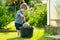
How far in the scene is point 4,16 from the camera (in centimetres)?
341

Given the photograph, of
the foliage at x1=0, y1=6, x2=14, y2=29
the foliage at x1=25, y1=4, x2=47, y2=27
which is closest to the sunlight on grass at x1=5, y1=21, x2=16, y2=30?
the foliage at x1=0, y1=6, x2=14, y2=29

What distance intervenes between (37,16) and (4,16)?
0.66 meters

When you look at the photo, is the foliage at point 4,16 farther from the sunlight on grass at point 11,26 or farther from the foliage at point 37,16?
the foliage at point 37,16

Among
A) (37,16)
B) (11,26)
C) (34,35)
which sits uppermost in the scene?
(37,16)

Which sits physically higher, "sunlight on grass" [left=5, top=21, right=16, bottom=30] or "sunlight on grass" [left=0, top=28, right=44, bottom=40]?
"sunlight on grass" [left=5, top=21, right=16, bottom=30]

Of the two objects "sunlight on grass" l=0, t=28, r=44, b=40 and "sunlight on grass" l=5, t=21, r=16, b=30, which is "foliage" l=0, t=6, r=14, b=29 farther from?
"sunlight on grass" l=0, t=28, r=44, b=40

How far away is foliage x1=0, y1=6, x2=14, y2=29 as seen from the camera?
336cm

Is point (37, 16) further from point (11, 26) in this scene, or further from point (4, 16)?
point (4, 16)

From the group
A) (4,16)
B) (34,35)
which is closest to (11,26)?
(4,16)

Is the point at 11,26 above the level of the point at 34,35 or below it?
above

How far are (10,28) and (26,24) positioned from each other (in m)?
0.34

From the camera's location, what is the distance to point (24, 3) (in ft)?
10.9

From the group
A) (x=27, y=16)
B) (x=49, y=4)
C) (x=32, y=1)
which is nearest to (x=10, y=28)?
(x=27, y=16)

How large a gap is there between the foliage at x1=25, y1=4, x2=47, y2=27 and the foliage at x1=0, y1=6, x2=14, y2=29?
0.33 meters
